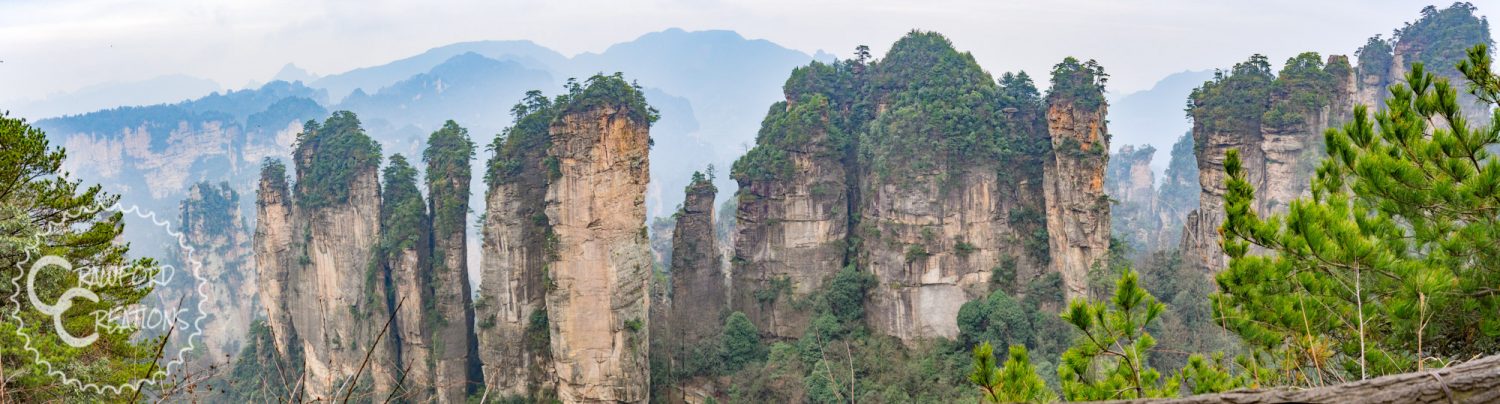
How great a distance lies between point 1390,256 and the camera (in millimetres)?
4434

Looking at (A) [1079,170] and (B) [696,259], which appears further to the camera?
(B) [696,259]

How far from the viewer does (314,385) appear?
2505 centimetres

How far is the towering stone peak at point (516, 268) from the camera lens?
19906 mm

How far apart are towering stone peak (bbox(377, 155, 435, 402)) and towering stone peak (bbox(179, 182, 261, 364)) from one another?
24.4 meters

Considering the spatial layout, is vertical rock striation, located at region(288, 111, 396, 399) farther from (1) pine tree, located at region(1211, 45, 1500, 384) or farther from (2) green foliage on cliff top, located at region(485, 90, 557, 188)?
(1) pine tree, located at region(1211, 45, 1500, 384)

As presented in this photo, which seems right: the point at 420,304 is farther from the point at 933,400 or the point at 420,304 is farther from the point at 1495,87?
the point at 1495,87

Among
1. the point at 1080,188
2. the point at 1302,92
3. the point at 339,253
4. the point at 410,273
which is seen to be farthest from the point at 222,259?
the point at 1302,92

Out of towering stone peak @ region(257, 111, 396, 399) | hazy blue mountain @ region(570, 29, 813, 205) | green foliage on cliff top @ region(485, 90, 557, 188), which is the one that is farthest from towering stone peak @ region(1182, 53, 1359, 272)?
hazy blue mountain @ region(570, 29, 813, 205)

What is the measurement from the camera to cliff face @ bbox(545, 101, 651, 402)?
61.3 ft

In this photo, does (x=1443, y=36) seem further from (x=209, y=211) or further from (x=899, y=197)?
(x=209, y=211)

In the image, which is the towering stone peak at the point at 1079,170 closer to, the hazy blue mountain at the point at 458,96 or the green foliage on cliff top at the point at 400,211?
the green foliage on cliff top at the point at 400,211

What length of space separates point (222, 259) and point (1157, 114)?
14118 centimetres

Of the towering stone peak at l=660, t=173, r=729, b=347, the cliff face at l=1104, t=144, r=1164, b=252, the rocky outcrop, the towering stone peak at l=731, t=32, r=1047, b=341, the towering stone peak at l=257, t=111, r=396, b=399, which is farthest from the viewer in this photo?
the cliff face at l=1104, t=144, r=1164, b=252

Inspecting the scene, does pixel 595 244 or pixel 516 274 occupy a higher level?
pixel 595 244
